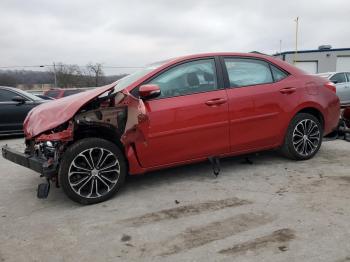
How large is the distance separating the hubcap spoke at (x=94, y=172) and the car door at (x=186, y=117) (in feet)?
1.20

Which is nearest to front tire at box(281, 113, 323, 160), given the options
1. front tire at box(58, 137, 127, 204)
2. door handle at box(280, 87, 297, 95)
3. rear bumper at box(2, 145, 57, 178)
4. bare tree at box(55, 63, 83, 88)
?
door handle at box(280, 87, 297, 95)

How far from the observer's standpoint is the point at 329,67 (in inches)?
1335

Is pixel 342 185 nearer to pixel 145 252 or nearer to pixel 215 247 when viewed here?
pixel 215 247

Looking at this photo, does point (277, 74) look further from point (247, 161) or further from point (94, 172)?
point (94, 172)

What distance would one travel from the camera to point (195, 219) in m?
3.63

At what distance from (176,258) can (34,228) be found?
154 cm

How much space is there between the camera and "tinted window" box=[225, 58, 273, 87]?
492 cm

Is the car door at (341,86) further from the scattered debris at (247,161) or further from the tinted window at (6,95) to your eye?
the tinted window at (6,95)

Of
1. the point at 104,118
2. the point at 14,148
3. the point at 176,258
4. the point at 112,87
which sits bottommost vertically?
the point at 176,258

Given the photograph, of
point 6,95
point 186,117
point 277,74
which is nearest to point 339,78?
point 277,74

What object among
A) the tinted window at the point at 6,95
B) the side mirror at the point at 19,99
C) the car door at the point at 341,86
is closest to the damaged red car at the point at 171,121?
the side mirror at the point at 19,99

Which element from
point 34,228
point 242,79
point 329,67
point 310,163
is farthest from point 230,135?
point 329,67

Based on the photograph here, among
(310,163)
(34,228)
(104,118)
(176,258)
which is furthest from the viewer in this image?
(310,163)

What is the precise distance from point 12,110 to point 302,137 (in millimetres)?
7350
